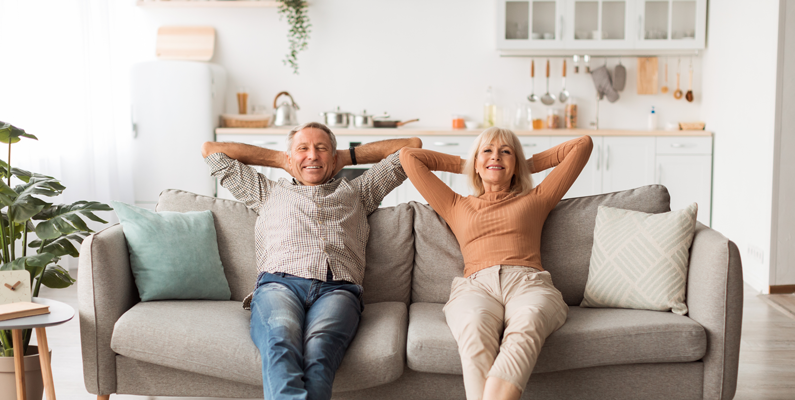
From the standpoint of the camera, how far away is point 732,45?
13.8ft

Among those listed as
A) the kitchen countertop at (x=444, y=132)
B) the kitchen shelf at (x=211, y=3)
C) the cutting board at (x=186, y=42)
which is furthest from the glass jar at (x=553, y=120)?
the cutting board at (x=186, y=42)

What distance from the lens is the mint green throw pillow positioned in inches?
82.7

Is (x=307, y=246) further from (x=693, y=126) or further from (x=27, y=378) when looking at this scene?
(x=693, y=126)

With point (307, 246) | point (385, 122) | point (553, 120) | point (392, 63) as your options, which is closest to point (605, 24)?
point (553, 120)

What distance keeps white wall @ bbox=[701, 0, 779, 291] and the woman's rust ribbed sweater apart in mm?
1962

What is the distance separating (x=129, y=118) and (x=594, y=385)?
154 inches

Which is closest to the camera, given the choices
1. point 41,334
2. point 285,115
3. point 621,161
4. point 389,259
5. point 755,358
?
point 41,334

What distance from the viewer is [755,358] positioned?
102 inches

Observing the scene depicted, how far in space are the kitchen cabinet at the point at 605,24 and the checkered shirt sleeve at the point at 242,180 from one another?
2974 millimetres

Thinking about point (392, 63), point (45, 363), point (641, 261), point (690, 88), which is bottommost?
point (45, 363)

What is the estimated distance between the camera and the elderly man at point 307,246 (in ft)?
5.53

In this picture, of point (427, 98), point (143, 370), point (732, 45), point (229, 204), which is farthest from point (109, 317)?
point (732, 45)

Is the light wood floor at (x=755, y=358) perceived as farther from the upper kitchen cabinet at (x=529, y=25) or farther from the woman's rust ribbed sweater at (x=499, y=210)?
the upper kitchen cabinet at (x=529, y=25)

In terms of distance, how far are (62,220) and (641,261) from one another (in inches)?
76.2
